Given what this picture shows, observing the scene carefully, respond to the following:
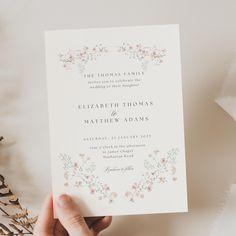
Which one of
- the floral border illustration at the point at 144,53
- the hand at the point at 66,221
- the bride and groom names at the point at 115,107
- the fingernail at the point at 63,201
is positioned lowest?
the hand at the point at 66,221

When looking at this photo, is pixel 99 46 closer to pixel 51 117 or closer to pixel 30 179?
pixel 51 117

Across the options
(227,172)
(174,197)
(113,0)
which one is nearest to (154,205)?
(174,197)

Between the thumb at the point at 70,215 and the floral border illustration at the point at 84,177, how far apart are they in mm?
31

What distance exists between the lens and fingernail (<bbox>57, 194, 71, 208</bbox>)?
72 centimetres

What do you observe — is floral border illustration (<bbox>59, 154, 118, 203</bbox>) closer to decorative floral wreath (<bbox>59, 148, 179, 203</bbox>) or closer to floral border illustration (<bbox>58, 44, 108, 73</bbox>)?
decorative floral wreath (<bbox>59, 148, 179, 203</bbox>)

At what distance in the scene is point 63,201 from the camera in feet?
2.37

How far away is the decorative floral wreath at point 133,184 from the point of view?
74 cm

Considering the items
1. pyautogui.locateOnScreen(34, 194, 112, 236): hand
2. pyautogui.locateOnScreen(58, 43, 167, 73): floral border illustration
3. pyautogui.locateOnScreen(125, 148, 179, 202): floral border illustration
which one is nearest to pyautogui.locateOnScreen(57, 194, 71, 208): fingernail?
pyautogui.locateOnScreen(34, 194, 112, 236): hand

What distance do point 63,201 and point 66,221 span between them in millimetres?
39

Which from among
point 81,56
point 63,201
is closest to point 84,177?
point 63,201

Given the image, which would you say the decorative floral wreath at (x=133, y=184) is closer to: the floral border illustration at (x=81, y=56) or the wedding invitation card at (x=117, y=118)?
the wedding invitation card at (x=117, y=118)

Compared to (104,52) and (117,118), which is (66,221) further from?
(104,52)

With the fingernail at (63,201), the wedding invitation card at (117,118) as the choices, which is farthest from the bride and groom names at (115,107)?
the fingernail at (63,201)

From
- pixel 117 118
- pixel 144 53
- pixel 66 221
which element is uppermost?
pixel 144 53
